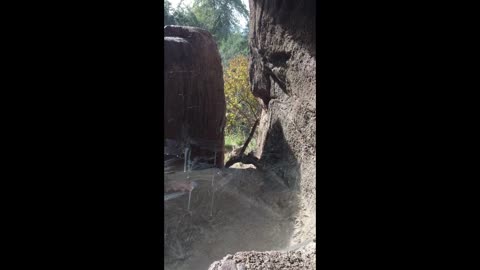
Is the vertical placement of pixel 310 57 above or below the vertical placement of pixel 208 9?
below

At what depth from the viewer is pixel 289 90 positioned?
12.2ft

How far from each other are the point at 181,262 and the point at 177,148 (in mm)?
1276

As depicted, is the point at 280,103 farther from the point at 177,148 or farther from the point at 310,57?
the point at 177,148

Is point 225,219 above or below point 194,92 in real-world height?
below

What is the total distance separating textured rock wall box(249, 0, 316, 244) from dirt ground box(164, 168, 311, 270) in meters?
0.13

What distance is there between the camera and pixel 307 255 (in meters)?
2.57

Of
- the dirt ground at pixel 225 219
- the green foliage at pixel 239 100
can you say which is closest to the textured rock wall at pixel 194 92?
the dirt ground at pixel 225 219

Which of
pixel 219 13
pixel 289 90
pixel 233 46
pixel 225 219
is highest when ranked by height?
pixel 219 13

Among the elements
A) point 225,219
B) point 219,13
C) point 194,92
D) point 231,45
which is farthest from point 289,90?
point 231,45

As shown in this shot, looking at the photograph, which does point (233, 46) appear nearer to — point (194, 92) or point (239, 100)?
point (239, 100)

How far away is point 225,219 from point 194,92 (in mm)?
1542

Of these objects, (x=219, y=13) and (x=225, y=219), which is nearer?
(x=225, y=219)
